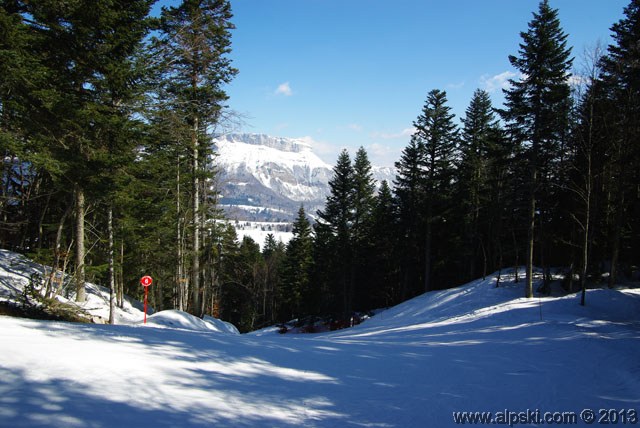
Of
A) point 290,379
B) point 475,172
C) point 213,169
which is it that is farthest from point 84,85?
point 475,172

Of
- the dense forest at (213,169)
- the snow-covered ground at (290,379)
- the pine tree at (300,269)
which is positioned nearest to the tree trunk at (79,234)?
the dense forest at (213,169)

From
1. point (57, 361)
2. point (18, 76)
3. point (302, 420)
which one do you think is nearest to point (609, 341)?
point (302, 420)

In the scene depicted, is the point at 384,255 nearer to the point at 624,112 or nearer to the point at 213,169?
the point at 213,169

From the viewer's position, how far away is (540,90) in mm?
16141

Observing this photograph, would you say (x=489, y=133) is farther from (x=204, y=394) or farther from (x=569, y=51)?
(x=204, y=394)

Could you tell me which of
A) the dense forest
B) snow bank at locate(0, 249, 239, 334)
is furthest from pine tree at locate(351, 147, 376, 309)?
snow bank at locate(0, 249, 239, 334)

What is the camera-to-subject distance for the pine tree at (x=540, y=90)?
15938 millimetres

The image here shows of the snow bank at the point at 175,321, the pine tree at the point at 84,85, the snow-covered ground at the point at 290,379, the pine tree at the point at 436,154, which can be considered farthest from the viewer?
the pine tree at the point at 436,154

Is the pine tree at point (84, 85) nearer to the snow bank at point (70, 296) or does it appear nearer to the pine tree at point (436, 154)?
the snow bank at point (70, 296)

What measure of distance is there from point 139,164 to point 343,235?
20.3 metres

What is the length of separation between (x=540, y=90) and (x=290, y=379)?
17895 millimetres

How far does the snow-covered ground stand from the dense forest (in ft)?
18.4

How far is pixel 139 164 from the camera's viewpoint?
11.1m

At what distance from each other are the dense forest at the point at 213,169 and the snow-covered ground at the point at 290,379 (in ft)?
18.4
